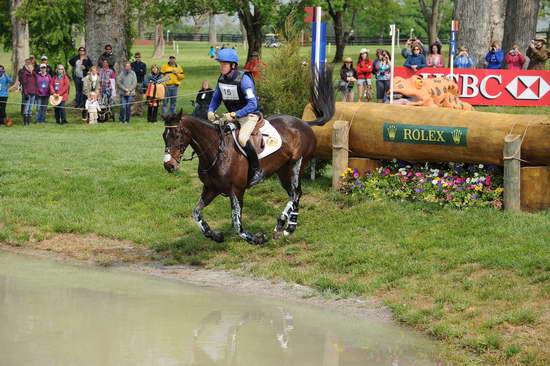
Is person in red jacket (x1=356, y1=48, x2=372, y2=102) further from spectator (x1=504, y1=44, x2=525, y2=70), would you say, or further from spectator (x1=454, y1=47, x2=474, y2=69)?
spectator (x1=504, y1=44, x2=525, y2=70)

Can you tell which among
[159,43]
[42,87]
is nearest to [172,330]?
[42,87]

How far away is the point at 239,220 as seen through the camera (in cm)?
1312

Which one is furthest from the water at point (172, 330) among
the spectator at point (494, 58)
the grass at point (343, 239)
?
the spectator at point (494, 58)

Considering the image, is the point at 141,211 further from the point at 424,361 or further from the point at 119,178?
Answer: the point at 424,361

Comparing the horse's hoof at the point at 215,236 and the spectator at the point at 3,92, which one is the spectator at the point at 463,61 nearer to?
the spectator at the point at 3,92

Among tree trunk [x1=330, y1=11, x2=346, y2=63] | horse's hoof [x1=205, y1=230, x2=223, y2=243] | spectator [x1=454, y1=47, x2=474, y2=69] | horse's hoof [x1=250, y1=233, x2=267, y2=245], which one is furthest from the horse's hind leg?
tree trunk [x1=330, y1=11, x2=346, y2=63]

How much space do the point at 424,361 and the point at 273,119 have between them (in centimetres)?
576

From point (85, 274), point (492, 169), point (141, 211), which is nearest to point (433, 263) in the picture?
point (492, 169)

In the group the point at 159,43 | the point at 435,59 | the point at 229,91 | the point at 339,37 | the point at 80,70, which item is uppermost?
the point at 339,37

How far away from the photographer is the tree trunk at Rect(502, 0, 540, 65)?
103 feet

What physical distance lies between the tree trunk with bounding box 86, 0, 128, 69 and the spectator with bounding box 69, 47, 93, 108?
612 millimetres

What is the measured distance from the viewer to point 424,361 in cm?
915

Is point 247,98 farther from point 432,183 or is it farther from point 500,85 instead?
point 500,85

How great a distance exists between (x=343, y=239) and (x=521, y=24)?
2040 centimetres
